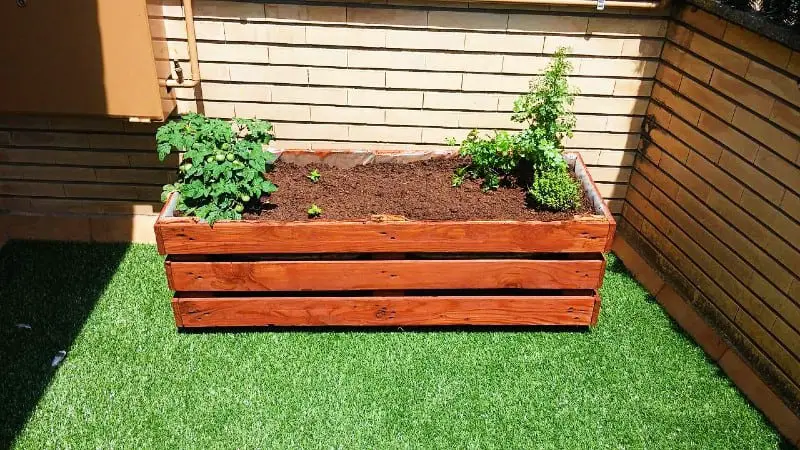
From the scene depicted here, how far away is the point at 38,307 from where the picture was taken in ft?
12.1

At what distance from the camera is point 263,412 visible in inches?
121

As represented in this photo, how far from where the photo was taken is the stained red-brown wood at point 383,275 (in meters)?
3.37

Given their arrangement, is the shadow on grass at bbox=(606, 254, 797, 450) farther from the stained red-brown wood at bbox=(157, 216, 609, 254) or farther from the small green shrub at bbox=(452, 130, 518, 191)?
the small green shrub at bbox=(452, 130, 518, 191)

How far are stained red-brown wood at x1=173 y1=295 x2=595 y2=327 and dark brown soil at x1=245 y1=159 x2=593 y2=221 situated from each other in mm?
475

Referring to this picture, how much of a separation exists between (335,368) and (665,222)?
2.25 meters

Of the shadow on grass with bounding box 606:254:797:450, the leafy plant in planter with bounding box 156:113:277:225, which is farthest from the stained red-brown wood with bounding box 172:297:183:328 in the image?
the shadow on grass with bounding box 606:254:797:450

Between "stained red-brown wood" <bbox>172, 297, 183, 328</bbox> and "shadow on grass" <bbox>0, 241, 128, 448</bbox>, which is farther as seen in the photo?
"stained red-brown wood" <bbox>172, 297, 183, 328</bbox>

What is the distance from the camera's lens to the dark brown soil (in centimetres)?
346

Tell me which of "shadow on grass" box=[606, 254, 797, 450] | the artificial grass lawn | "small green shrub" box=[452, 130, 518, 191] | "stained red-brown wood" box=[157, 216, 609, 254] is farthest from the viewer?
"small green shrub" box=[452, 130, 518, 191]

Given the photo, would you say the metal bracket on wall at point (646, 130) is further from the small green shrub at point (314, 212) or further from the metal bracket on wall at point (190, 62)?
the metal bracket on wall at point (190, 62)

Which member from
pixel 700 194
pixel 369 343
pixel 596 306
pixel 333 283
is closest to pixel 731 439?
pixel 596 306

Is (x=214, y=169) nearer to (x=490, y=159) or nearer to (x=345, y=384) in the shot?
(x=345, y=384)

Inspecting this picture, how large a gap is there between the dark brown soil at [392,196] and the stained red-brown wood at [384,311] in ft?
1.56

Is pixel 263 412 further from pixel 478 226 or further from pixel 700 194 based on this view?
pixel 700 194
